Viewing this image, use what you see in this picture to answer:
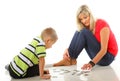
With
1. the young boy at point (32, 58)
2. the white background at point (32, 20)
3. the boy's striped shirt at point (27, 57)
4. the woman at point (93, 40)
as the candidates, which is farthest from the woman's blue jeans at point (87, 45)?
the white background at point (32, 20)

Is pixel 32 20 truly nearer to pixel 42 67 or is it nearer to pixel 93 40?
pixel 93 40

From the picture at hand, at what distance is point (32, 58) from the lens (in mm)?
2395

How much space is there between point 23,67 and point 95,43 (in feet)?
2.20

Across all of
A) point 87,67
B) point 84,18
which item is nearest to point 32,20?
point 84,18

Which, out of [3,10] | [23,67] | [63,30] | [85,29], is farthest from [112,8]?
[23,67]

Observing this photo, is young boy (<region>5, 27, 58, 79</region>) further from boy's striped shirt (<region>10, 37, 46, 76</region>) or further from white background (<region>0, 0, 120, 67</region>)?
white background (<region>0, 0, 120, 67</region>)

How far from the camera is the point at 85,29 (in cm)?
269

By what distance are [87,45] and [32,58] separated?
1.86 ft

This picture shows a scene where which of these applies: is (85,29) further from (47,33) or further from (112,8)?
(112,8)

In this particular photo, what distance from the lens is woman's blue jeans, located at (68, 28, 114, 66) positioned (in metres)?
2.68

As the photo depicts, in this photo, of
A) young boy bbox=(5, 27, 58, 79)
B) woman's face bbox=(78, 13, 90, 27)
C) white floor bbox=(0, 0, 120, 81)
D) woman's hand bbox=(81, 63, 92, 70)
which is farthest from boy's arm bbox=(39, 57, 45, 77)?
white floor bbox=(0, 0, 120, 81)

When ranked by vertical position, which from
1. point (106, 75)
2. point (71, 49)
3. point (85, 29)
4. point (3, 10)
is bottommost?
point (106, 75)

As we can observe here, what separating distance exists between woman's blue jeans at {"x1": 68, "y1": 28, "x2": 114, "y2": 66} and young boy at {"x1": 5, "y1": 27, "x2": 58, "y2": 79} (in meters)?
0.34

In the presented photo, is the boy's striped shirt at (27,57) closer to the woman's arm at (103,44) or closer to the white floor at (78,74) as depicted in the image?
the white floor at (78,74)
